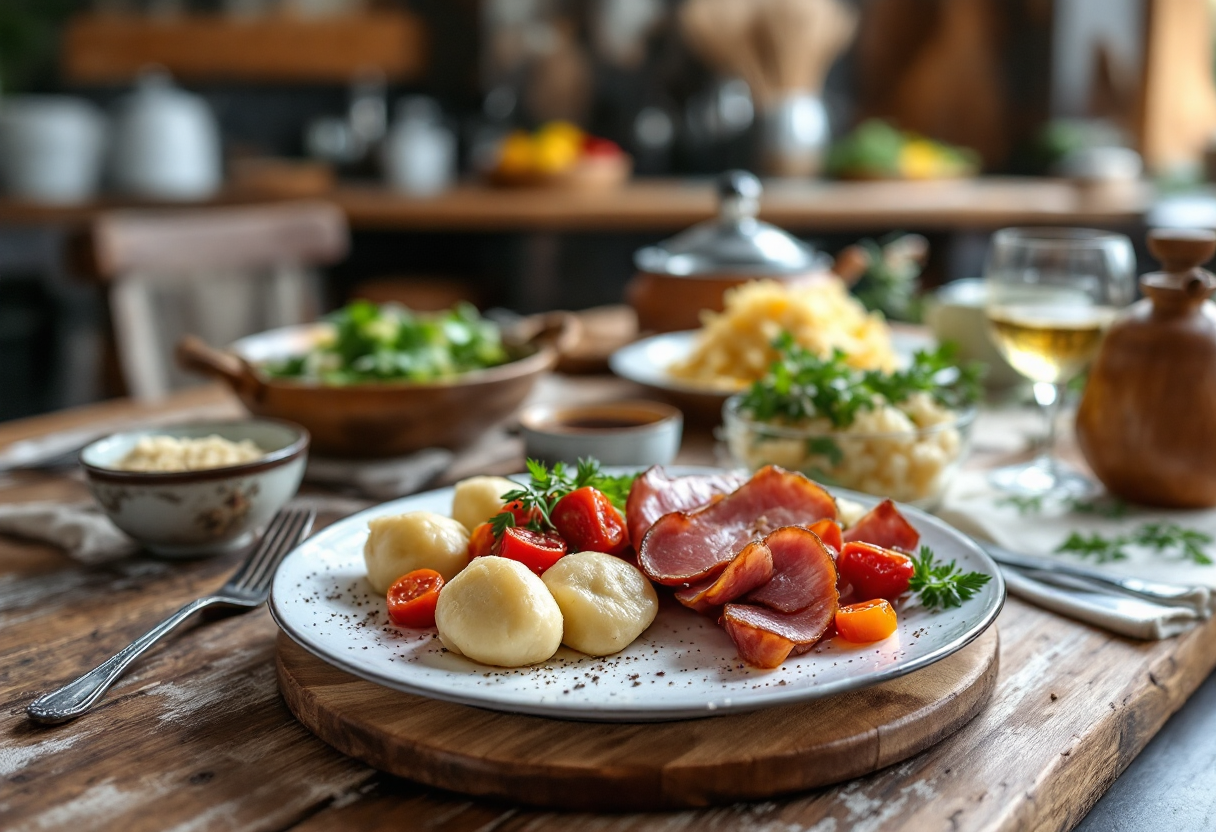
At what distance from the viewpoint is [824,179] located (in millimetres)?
4957

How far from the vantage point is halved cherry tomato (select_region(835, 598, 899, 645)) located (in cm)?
84

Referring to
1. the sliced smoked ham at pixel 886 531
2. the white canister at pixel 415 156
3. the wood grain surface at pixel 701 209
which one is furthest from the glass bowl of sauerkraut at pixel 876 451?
the white canister at pixel 415 156

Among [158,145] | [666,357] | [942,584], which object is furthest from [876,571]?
[158,145]

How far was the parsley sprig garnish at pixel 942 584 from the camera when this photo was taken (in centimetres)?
89

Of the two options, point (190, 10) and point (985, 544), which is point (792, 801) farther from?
point (190, 10)

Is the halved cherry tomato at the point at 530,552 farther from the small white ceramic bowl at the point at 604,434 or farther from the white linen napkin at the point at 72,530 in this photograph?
the white linen napkin at the point at 72,530

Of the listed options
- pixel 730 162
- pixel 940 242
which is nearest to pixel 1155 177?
pixel 940 242

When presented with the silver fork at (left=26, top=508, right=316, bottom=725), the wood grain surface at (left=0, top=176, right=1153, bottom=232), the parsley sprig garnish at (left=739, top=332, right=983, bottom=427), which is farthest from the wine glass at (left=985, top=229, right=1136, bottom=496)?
the wood grain surface at (left=0, top=176, right=1153, bottom=232)

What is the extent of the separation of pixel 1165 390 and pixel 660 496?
0.66 meters

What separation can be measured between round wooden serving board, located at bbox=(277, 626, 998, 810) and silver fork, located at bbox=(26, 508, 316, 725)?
0.15 m

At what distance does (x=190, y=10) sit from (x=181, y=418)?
416cm

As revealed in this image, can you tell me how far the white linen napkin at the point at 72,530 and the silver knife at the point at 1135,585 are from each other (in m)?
0.92

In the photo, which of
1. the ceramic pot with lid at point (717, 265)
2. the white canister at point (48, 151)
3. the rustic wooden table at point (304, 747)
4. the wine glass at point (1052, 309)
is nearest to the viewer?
the rustic wooden table at point (304, 747)

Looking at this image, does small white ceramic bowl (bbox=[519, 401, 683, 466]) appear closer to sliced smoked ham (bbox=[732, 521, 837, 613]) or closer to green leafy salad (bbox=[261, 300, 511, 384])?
green leafy salad (bbox=[261, 300, 511, 384])
